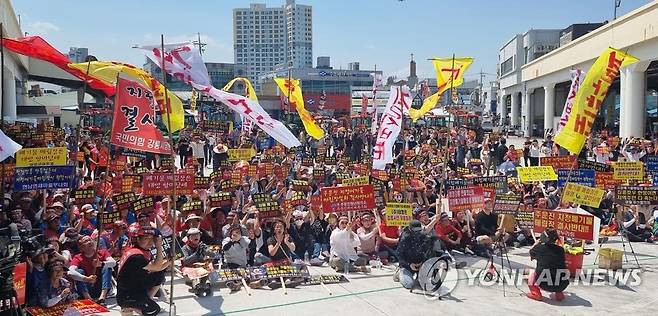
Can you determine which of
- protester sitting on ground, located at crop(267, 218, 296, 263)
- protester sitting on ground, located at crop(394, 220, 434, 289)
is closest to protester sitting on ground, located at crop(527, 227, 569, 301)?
protester sitting on ground, located at crop(394, 220, 434, 289)

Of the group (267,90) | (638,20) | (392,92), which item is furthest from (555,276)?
(267,90)

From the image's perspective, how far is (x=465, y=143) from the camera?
1032 inches

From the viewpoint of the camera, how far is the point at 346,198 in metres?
11.4

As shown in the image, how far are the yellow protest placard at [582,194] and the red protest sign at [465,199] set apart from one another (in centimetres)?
163

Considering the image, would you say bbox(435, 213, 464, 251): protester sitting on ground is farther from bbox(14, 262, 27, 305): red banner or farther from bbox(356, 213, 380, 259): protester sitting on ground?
bbox(14, 262, 27, 305): red banner

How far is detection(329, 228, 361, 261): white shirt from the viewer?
36.0 feet

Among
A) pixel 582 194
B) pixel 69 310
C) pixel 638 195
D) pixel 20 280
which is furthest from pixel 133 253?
pixel 638 195

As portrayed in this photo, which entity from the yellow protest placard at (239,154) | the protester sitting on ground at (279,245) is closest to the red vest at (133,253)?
the protester sitting on ground at (279,245)

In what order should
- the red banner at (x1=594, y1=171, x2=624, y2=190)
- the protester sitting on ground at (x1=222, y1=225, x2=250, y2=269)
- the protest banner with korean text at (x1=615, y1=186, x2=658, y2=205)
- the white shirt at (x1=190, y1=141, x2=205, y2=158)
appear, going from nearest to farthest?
the protester sitting on ground at (x1=222, y1=225, x2=250, y2=269) → the protest banner with korean text at (x1=615, y1=186, x2=658, y2=205) → the red banner at (x1=594, y1=171, x2=624, y2=190) → the white shirt at (x1=190, y1=141, x2=205, y2=158)

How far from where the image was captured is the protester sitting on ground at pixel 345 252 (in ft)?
35.8

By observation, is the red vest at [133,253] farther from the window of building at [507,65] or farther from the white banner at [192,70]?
the window of building at [507,65]

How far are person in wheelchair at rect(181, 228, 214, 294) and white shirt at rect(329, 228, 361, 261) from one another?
7.38 feet

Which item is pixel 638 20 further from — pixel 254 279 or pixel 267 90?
pixel 267 90

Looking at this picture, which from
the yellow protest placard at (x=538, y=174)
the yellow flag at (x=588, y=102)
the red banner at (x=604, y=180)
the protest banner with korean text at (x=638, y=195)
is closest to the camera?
the yellow flag at (x=588, y=102)
